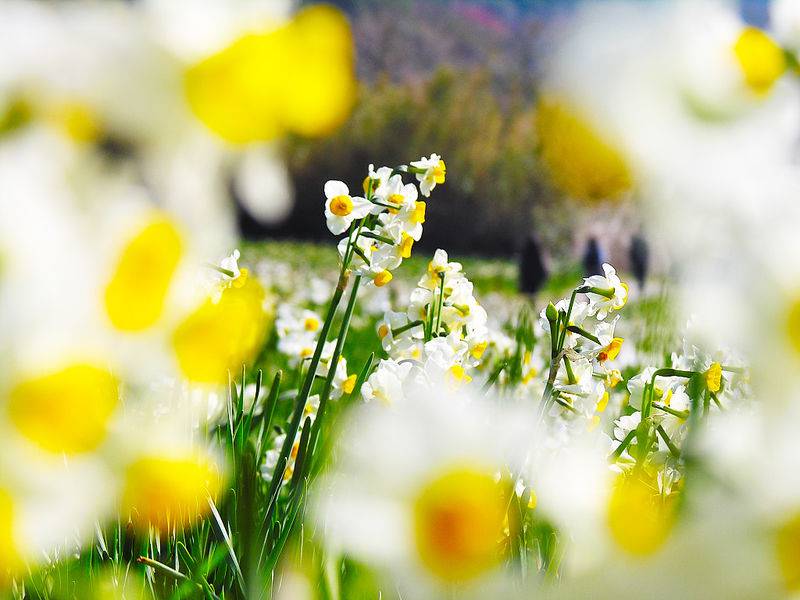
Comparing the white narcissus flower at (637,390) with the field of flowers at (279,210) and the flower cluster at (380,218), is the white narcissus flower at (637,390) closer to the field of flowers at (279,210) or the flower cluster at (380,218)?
the flower cluster at (380,218)

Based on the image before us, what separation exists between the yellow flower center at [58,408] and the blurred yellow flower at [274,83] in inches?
2.5

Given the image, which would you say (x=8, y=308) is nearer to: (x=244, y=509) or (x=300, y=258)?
(x=244, y=509)

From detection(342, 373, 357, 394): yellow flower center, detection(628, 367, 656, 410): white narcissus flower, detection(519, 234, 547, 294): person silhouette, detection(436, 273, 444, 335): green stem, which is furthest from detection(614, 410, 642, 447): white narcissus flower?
detection(519, 234, 547, 294): person silhouette

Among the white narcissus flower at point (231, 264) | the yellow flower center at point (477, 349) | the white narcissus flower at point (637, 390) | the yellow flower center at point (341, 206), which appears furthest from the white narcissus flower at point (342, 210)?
the white narcissus flower at point (637, 390)

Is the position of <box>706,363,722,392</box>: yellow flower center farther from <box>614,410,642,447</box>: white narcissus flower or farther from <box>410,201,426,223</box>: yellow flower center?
<box>410,201,426,223</box>: yellow flower center

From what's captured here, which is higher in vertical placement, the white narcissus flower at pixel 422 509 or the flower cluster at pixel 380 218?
the flower cluster at pixel 380 218

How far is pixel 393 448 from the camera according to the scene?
0.63 feet

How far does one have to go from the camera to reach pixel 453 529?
191 millimetres

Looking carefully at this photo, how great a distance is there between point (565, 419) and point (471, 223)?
7.93 m

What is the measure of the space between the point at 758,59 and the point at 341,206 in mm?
621

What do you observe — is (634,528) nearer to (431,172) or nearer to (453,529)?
(453,529)

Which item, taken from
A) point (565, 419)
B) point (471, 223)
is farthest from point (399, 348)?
point (471, 223)

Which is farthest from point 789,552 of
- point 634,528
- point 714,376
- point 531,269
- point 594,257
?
point 531,269

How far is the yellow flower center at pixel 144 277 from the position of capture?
0.59 ft
